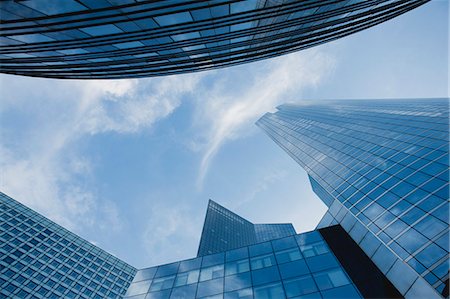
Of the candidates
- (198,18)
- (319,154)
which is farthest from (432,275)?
(319,154)

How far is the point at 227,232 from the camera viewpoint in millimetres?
147375

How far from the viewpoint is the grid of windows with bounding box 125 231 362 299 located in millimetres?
18422

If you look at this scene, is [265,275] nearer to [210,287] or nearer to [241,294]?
[241,294]

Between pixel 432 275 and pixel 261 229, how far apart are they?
6847 inches

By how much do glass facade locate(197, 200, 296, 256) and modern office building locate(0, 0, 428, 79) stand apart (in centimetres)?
10066

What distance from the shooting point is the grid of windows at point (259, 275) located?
18.4 m

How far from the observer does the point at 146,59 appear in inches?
1051

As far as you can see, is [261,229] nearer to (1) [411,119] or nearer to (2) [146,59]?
(1) [411,119]

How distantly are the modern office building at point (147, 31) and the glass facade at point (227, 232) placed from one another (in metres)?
101

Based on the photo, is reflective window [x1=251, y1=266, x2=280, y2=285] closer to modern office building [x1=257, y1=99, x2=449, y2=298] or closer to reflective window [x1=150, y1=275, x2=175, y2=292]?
modern office building [x1=257, y1=99, x2=449, y2=298]

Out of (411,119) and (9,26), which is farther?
(411,119)

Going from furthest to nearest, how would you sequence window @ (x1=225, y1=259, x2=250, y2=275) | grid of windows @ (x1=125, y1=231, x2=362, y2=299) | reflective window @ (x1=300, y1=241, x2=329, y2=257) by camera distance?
window @ (x1=225, y1=259, x2=250, y2=275) < reflective window @ (x1=300, y1=241, x2=329, y2=257) < grid of windows @ (x1=125, y1=231, x2=362, y2=299)

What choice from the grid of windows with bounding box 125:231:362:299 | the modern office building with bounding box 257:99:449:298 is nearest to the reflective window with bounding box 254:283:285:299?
the grid of windows with bounding box 125:231:362:299

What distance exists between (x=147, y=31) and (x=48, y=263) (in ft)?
265
